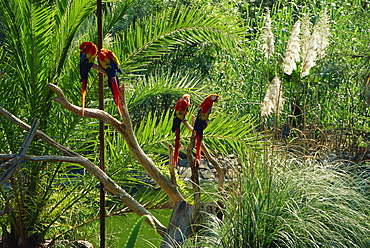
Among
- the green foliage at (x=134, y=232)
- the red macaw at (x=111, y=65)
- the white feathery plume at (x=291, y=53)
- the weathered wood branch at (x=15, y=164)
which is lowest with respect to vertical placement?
the weathered wood branch at (x=15, y=164)

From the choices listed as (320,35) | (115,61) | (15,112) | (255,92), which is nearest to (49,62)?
(15,112)

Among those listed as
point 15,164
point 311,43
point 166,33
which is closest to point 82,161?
point 15,164

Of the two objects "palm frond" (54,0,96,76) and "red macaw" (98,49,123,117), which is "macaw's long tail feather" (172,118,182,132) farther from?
"palm frond" (54,0,96,76)

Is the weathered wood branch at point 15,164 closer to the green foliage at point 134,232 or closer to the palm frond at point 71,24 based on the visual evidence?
the palm frond at point 71,24

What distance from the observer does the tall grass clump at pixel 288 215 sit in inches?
93.9

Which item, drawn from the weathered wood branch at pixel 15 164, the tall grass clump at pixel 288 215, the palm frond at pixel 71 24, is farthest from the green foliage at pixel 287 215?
the palm frond at pixel 71 24

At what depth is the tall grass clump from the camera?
2385 mm

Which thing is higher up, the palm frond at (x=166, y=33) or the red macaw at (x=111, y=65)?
the palm frond at (x=166, y=33)

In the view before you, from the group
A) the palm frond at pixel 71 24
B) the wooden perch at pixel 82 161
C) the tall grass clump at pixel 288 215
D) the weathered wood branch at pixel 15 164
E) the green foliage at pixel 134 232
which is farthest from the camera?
the palm frond at pixel 71 24

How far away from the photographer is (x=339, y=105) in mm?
6367

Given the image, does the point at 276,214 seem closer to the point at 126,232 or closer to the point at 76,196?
the point at 76,196

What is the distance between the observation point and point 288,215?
2535mm

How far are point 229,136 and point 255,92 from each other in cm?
343

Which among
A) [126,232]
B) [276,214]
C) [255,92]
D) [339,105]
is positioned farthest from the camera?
[255,92]
